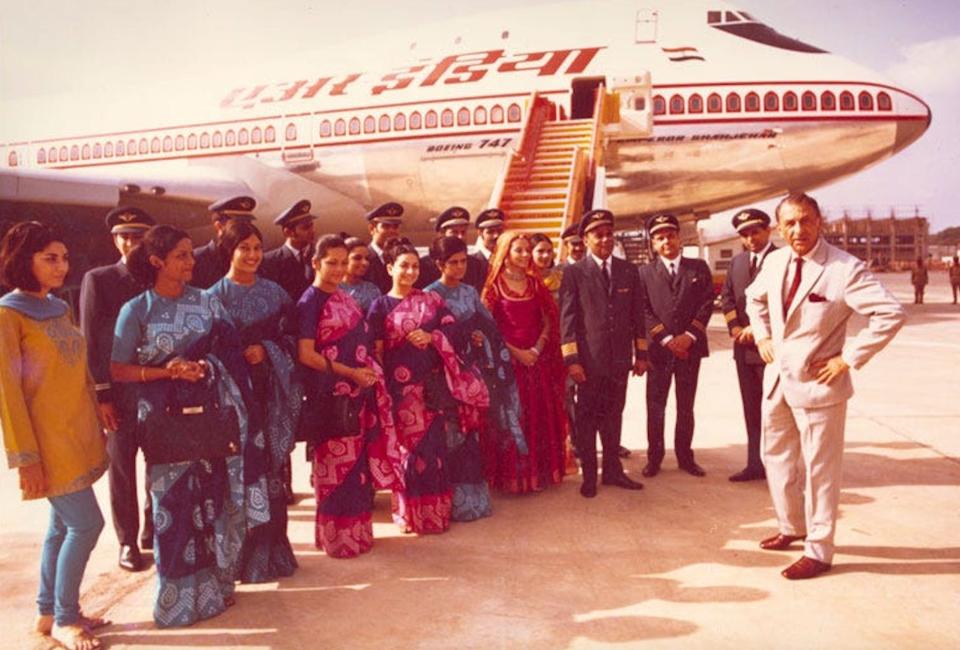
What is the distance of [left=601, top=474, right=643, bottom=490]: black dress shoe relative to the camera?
475 cm

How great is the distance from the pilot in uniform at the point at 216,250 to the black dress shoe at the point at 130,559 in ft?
4.89

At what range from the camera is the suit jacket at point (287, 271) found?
4492 millimetres

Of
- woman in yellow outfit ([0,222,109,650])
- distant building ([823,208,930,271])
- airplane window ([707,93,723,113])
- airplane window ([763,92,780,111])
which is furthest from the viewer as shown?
distant building ([823,208,930,271])

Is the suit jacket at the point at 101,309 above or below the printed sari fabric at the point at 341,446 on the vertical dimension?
above

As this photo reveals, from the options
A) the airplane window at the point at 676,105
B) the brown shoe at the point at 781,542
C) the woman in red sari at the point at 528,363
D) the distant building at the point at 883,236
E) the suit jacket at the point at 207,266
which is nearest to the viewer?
the brown shoe at the point at 781,542

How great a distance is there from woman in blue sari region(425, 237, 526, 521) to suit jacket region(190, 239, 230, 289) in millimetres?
1218

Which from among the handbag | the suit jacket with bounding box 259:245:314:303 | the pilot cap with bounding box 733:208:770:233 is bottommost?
the handbag

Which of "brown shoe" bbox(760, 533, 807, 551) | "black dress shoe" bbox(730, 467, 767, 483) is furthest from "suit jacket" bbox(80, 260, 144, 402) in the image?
A: "black dress shoe" bbox(730, 467, 767, 483)

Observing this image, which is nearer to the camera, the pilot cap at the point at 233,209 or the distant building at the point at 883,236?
the pilot cap at the point at 233,209

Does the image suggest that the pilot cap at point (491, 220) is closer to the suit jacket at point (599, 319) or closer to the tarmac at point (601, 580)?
the suit jacket at point (599, 319)

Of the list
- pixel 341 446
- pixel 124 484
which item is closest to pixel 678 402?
pixel 341 446

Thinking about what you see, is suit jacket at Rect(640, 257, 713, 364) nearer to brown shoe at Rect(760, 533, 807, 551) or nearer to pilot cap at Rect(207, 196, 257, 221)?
brown shoe at Rect(760, 533, 807, 551)

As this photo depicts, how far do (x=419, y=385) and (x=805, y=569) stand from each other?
7.02 feet

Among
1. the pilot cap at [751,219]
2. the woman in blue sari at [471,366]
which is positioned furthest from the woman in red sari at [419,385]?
the pilot cap at [751,219]
